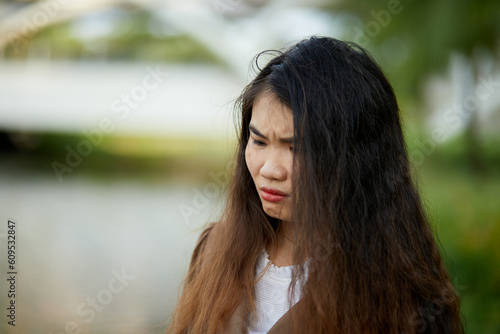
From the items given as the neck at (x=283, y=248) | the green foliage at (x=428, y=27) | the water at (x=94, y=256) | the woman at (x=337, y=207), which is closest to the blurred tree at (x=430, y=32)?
the green foliage at (x=428, y=27)

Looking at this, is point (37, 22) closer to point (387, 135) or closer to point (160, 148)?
point (160, 148)

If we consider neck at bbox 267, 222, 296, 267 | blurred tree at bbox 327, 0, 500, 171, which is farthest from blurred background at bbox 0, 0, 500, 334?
neck at bbox 267, 222, 296, 267

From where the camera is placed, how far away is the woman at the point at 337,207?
5.82 feet

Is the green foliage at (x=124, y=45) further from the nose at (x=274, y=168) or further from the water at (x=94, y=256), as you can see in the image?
the nose at (x=274, y=168)

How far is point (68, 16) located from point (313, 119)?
1014 cm

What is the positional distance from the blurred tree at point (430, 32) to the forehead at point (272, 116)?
338cm

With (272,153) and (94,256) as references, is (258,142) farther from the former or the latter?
(94,256)

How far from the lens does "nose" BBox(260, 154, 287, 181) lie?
1801mm

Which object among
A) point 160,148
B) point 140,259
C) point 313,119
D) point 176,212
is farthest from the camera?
point 160,148

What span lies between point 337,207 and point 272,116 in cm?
35

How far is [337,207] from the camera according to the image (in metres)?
1.81

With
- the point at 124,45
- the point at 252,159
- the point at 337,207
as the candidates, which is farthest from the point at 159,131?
the point at 337,207

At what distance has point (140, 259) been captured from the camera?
19.5 ft

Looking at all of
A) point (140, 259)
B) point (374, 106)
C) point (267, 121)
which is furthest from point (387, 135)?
point (140, 259)
